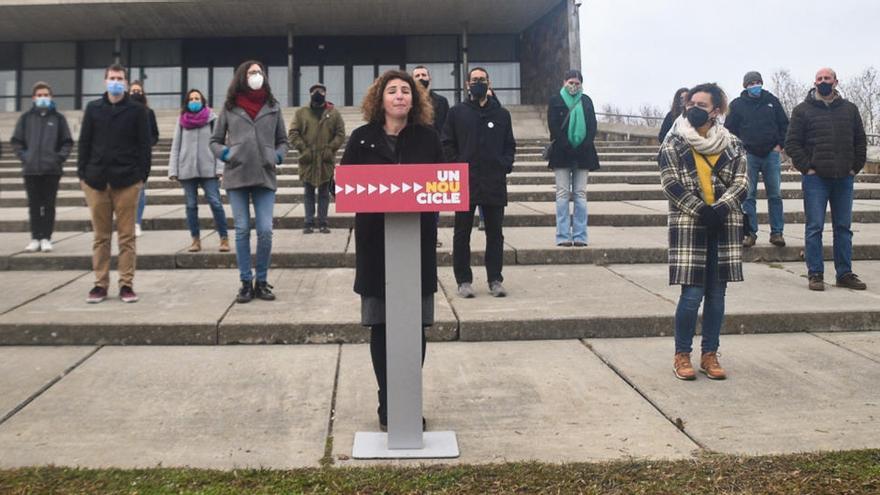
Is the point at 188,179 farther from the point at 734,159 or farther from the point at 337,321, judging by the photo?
the point at 734,159

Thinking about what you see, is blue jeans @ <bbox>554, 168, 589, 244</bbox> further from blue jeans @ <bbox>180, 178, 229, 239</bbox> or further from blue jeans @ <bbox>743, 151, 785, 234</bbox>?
blue jeans @ <bbox>180, 178, 229, 239</bbox>

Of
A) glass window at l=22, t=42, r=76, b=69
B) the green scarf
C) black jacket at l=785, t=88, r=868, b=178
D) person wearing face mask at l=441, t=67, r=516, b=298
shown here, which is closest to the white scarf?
person wearing face mask at l=441, t=67, r=516, b=298

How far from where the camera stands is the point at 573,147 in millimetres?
7805

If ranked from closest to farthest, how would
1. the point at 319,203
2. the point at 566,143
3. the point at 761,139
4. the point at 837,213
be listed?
the point at 837,213
the point at 566,143
the point at 761,139
the point at 319,203

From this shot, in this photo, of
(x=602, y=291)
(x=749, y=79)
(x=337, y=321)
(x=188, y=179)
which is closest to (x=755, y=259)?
(x=749, y=79)

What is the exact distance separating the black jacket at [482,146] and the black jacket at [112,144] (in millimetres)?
2611

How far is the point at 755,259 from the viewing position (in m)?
7.96

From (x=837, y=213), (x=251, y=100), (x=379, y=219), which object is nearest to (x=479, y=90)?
(x=251, y=100)

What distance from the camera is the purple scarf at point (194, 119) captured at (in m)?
8.05

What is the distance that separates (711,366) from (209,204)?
5.57m

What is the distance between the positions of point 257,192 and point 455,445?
3423 mm

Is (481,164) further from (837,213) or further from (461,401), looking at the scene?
(837,213)

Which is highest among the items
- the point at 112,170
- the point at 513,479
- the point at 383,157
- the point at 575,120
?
the point at 575,120

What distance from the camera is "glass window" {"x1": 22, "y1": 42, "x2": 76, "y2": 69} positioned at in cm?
2823
